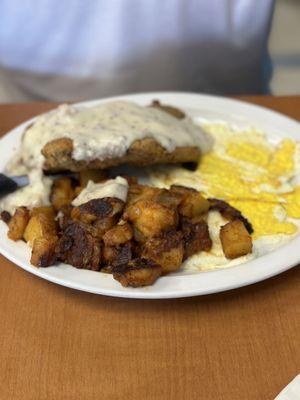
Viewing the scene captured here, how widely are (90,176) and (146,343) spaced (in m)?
0.55

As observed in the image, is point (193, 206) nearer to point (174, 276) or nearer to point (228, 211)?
point (228, 211)

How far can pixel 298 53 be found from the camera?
3.67m

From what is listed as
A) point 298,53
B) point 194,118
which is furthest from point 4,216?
point 298,53

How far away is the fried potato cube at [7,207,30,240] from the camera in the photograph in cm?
138

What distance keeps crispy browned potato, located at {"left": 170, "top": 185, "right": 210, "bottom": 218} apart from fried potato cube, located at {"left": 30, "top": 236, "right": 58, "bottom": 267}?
34 centimetres

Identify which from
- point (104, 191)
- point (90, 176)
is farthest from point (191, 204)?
point (90, 176)

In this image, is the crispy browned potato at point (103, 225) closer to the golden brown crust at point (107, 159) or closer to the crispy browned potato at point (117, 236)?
the crispy browned potato at point (117, 236)

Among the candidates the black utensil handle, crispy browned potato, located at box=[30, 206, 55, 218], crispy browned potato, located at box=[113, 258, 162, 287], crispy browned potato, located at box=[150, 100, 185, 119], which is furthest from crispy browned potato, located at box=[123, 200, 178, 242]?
crispy browned potato, located at box=[150, 100, 185, 119]

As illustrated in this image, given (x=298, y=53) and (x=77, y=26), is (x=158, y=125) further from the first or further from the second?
(x=298, y=53)

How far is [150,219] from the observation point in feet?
4.34

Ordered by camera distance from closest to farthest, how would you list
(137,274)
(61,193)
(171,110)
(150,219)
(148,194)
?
(137,274), (150,219), (148,194), (61,193), (171,110)

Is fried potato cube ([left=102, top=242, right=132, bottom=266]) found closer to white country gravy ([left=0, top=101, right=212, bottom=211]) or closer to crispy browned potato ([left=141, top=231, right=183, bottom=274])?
crispy browned potato ([left=141, top=231, right=183, bottom=274])

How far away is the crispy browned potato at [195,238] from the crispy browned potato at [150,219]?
4cm

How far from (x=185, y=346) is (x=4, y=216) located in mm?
576
